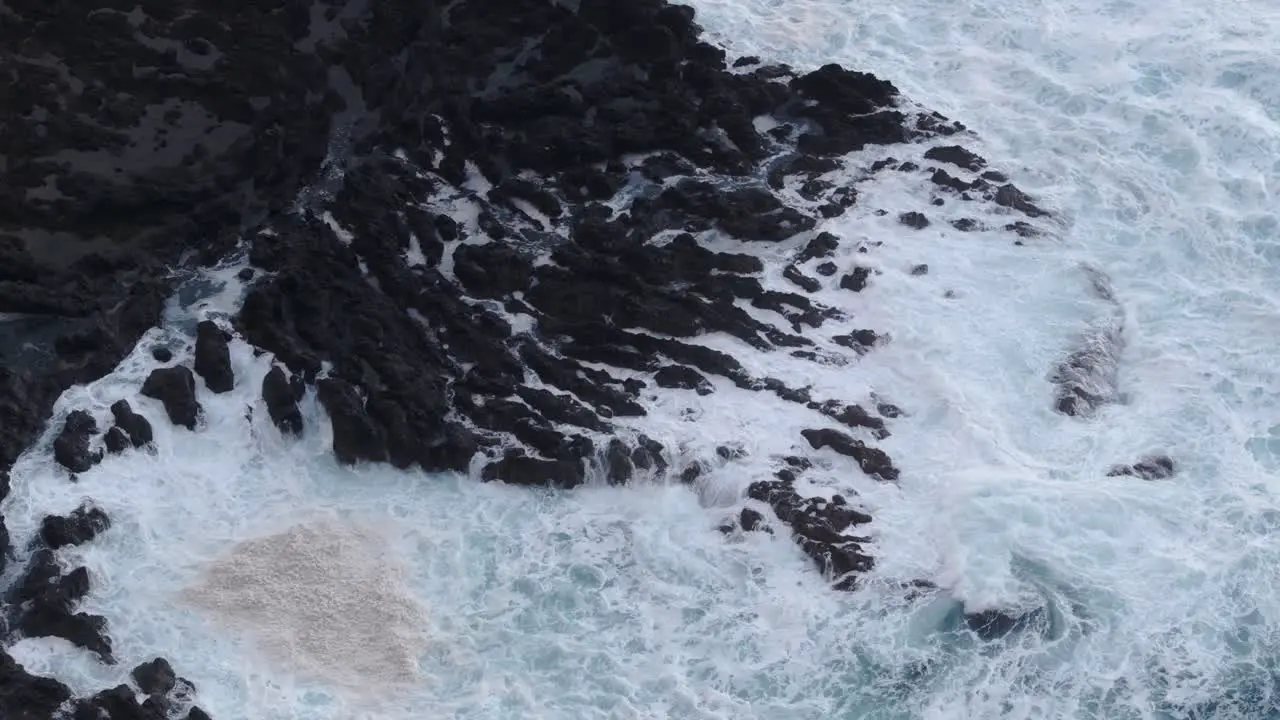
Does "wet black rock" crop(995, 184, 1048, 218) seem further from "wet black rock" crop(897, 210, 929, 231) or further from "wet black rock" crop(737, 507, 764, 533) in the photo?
"wet black rock" crop(737, 507, 764, 533)

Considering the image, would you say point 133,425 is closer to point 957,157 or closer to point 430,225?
point 430,225

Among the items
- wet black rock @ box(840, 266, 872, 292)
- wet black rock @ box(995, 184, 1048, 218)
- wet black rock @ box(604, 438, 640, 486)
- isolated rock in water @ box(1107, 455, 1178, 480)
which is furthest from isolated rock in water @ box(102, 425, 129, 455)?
wet black rock @ box(995, 184, 1048, 218)

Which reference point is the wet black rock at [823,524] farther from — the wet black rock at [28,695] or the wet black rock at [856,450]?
the wet black rock at [28,695]

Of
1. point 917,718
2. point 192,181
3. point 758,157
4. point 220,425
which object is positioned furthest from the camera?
point 758,157

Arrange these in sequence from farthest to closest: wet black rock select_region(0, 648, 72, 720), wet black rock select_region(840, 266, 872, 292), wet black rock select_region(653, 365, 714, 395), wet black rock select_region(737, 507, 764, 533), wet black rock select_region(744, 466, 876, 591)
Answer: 1. wet black rock select_region(840, 266, 872, 292)
2. wet black rock select_region(653, 365, 714, 395)
3. wet black rock select_region(737, 507, 764, 533)
4. wet black rock select_region(744, 466, 876, 591)
5. wet black rock select_region(0, 648, 72, 720)

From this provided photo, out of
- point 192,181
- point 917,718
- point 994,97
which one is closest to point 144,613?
point 192,181

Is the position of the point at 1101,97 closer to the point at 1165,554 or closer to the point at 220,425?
the point at 1165,554
